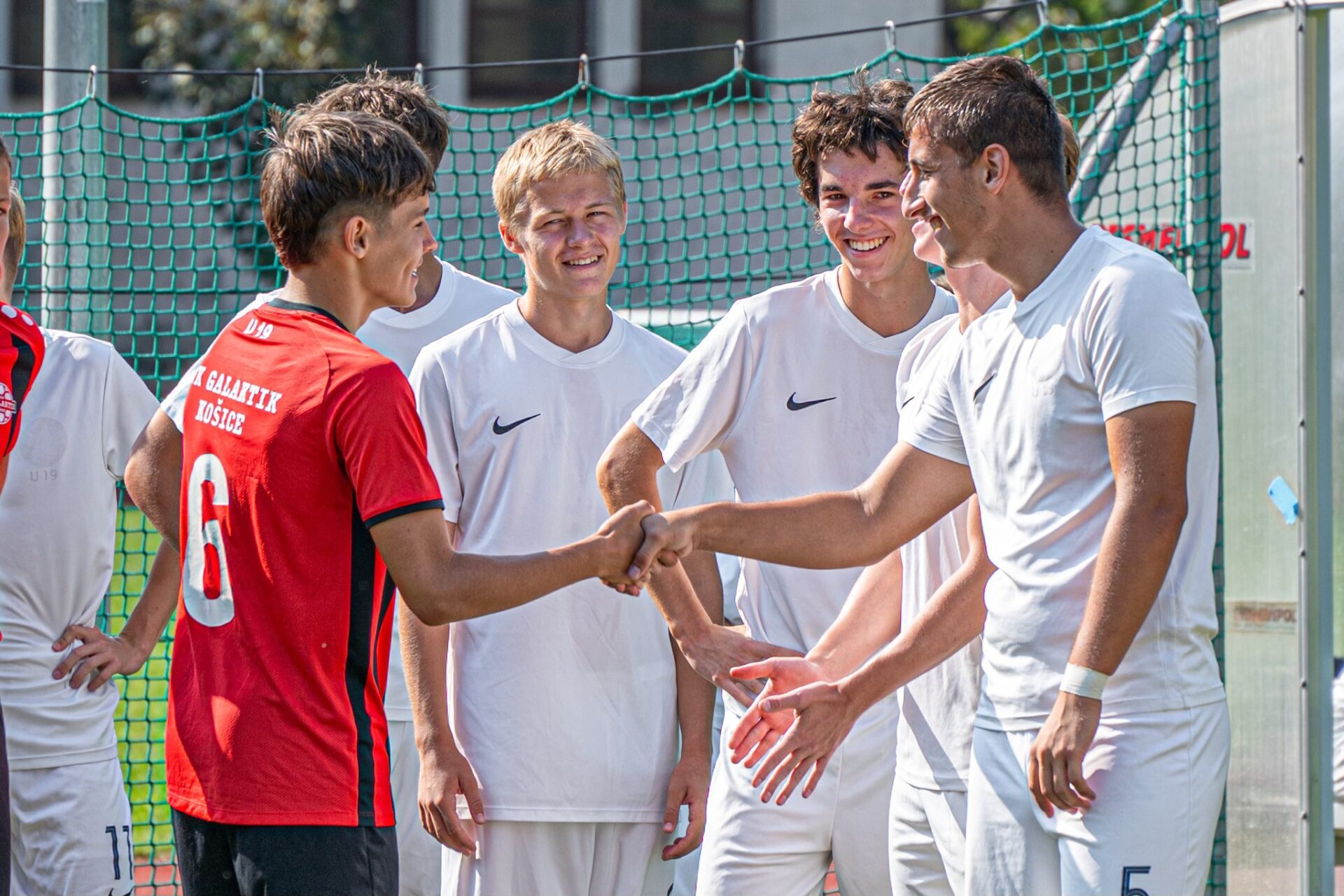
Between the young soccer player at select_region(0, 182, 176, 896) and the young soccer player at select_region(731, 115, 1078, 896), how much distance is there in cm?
173

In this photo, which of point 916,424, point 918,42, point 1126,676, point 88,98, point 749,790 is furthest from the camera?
point 918,42

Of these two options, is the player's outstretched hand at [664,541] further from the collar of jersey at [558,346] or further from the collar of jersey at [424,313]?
the collar of jersey at [424,313]

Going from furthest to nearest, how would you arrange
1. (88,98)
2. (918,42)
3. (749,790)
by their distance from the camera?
(918,42), (88,98), (749,790)

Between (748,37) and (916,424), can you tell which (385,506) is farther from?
(748,37)

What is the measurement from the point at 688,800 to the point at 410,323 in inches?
54.3

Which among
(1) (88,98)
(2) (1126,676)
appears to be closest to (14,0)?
(1) (88,98)

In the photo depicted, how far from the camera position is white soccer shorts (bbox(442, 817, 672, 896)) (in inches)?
137

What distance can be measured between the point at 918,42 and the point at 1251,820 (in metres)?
12.7

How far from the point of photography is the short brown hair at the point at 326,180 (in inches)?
112

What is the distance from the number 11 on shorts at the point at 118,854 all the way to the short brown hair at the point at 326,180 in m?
1.82

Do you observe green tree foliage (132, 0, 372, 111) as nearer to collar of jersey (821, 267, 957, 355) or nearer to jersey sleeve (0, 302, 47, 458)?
collar of jersey (821, 267, 957, 355)

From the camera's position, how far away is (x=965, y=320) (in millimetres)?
3299

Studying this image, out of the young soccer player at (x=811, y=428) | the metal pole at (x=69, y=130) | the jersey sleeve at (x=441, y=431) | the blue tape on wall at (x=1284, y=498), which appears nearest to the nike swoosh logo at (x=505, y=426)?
the jersey sleeve at (x=441, y=431)

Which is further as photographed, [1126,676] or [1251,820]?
[1251,820]
